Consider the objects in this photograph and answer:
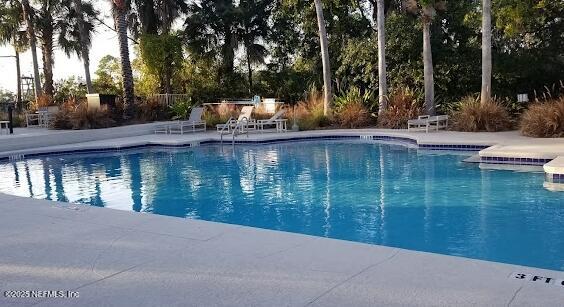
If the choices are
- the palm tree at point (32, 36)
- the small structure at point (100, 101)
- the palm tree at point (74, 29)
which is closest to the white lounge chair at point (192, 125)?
the small structure at point (100, 101)

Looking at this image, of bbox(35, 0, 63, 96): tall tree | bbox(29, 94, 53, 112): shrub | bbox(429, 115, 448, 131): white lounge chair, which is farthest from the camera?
bbox(35, 0, 63, 96): tall tree

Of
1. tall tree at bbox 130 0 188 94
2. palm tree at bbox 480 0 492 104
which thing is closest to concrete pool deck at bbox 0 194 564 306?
palm tree at bbox 480 0 492 104

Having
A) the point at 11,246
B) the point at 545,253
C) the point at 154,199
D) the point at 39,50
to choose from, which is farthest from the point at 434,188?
the point at 39,50

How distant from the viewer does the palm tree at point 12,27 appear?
23.2 meters

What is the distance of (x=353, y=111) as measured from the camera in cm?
1620

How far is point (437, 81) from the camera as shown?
56.7 ft

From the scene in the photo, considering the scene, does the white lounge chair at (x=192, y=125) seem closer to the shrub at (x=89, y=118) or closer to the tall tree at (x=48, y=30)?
Answer: the shrub at (x=89, y=118)

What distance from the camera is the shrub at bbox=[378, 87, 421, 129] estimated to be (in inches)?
602

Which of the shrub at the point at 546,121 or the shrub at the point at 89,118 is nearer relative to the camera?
the shrub at the point at 546,121

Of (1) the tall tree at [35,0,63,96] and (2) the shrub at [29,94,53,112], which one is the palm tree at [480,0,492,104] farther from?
(1) the tall tree at [35,0,63,96]

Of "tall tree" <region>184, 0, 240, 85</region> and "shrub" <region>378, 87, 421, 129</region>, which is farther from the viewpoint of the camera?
"tall tree" <region>184, 0, 240, 85</region>

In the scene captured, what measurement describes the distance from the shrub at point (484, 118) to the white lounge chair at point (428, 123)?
0.70 metres

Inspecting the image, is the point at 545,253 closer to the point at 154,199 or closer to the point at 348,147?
the point at 154,199

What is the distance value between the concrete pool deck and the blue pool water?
1303mm
